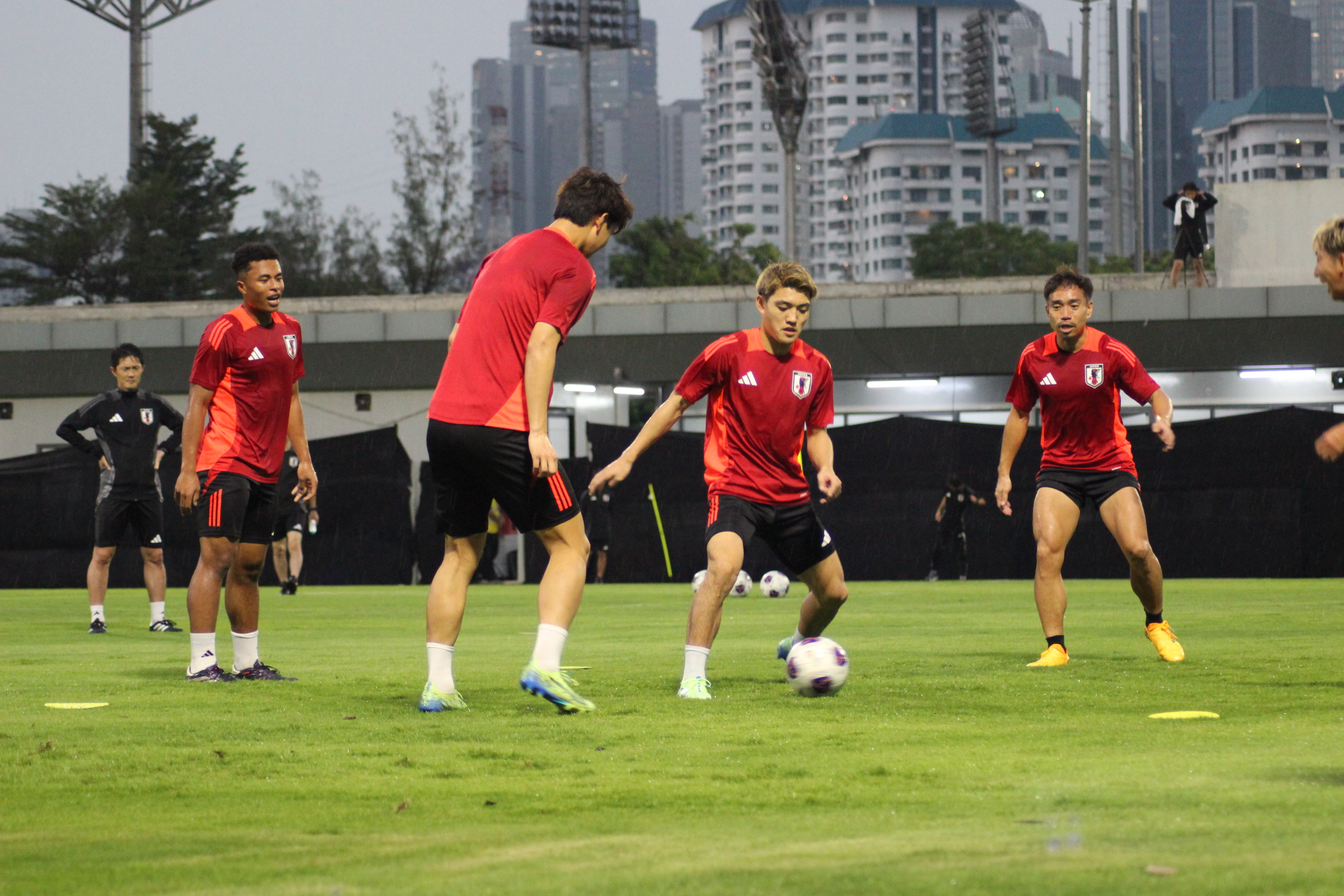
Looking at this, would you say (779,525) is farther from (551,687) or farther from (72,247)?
(72,247)

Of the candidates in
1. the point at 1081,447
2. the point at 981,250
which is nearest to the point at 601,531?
the point at 1081,447

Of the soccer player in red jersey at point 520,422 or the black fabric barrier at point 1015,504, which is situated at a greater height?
the soccer player in red jersey at point 520,422

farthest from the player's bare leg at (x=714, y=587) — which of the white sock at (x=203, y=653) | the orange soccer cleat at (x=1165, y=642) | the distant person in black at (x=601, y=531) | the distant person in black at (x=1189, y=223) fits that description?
the distant person in black at (x=1189, y=223)

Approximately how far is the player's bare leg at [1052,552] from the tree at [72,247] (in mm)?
62203

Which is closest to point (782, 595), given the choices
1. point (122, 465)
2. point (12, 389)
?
point (122, 465)

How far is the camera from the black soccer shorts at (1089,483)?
9344 millimetres

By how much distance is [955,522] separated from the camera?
25.2 meters

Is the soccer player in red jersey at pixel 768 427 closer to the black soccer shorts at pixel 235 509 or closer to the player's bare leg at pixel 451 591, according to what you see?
the player's bare leg at pixel 451 591

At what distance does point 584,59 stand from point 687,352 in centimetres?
3342

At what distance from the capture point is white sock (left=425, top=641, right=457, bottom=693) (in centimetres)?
668

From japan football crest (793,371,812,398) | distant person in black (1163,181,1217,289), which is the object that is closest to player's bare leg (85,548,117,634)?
japan football crest (793,371,812,398)

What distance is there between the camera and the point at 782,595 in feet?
68.5

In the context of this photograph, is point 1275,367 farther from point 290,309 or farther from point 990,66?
point 990,66

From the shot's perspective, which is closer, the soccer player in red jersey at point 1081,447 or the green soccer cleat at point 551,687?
the green soccer cleat at point 551,687
